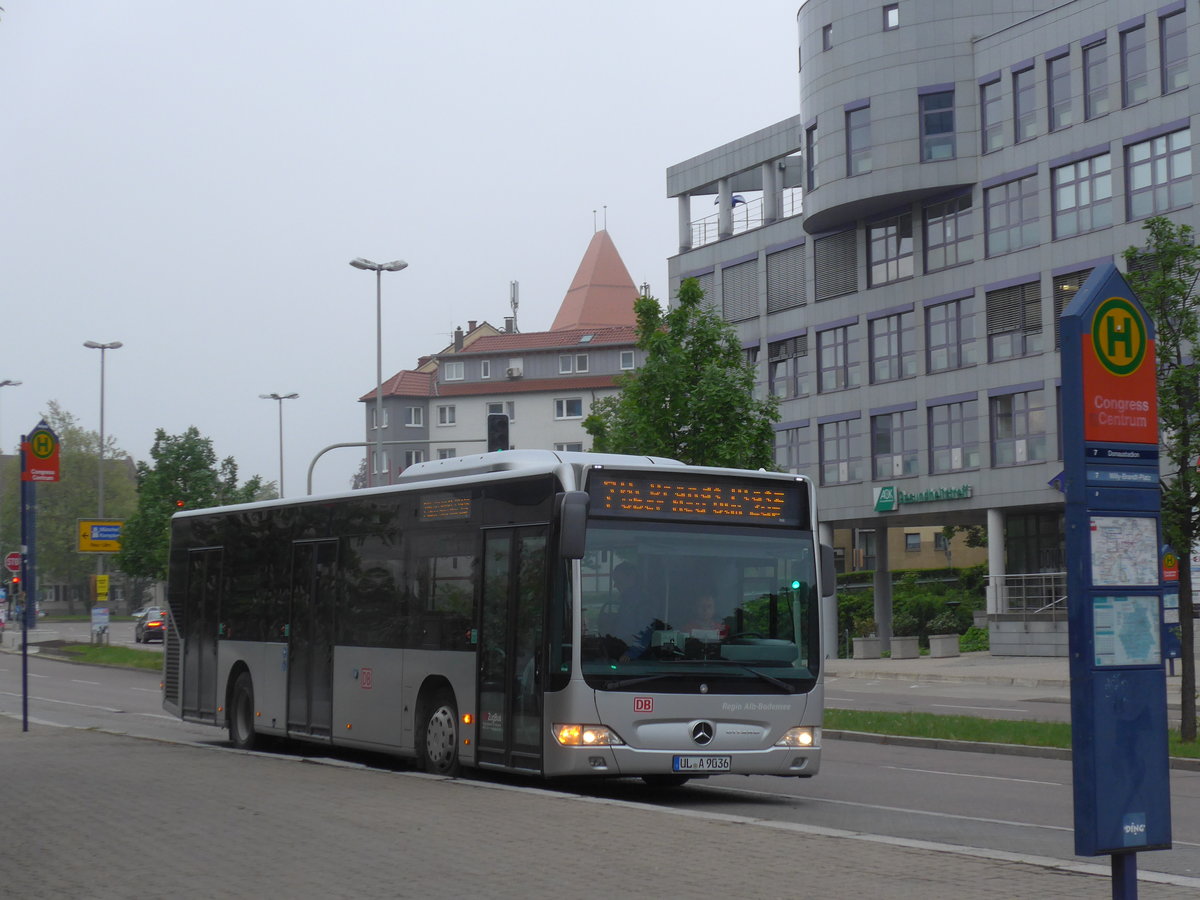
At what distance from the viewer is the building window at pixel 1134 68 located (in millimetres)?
45969

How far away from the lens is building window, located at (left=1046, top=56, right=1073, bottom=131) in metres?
48.8

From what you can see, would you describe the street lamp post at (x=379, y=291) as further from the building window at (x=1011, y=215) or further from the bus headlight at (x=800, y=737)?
the bus headlight at (x=800, y=737)

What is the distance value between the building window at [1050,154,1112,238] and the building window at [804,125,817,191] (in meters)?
9.52

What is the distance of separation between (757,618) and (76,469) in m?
122

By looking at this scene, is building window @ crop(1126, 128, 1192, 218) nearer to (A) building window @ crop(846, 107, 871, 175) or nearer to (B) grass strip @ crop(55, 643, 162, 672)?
(A) building window @ crop(846, 107, 871, 175)

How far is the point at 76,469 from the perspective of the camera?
421 feet

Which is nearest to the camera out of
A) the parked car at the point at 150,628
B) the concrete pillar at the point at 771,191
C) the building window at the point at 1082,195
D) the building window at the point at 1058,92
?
the building window at the point at 1082,195

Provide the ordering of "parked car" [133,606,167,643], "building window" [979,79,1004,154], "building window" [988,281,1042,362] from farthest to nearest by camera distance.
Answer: "parked car" [133,606,167,643]
"building window" [979,79,1004,154]
"building window" [988,281,1042,362]

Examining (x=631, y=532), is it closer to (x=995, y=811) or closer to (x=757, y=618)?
(x=757, y=618)

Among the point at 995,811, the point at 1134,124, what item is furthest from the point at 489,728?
the point at 1134,124

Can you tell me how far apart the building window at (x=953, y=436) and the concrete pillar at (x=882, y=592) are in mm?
5351

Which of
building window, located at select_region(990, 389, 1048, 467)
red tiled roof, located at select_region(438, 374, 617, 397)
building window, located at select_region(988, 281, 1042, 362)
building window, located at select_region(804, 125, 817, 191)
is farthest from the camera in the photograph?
red tiled roof, located at select_region(438, 374, 617, 397)

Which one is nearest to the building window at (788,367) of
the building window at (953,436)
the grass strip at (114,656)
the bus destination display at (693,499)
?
the building window at (953,436)

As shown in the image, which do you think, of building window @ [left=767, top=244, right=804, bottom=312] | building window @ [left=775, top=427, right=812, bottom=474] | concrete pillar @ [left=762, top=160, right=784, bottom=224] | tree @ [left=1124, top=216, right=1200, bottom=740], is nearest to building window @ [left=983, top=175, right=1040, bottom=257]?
building window @ [left=767, top=244, right=804, bottom=312]
